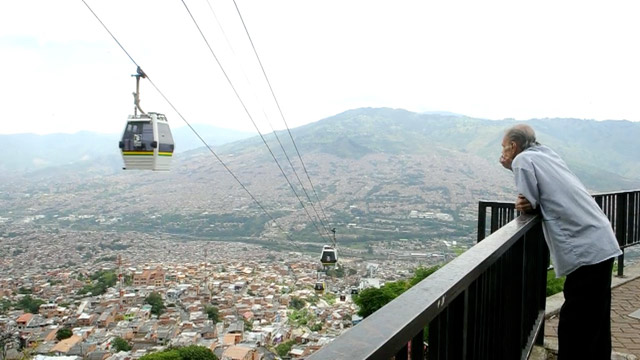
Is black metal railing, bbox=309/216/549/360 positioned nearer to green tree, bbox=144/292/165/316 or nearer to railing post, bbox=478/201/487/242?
railing post, bbox=478/201/487/242

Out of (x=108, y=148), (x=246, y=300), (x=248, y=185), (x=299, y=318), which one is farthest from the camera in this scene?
(x=108, y=148)

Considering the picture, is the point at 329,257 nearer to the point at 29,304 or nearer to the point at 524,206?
the point at 29,304

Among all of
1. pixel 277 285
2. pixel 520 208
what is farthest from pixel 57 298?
pixel 520 208

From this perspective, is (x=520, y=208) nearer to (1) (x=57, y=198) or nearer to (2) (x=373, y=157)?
(1) (x=57, y=198)

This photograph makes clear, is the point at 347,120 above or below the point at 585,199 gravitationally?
Answer: above

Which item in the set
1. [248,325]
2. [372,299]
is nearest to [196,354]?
[372,299]

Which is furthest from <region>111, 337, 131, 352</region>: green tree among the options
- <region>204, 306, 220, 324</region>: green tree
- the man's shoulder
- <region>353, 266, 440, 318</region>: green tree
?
the man's shoulder
